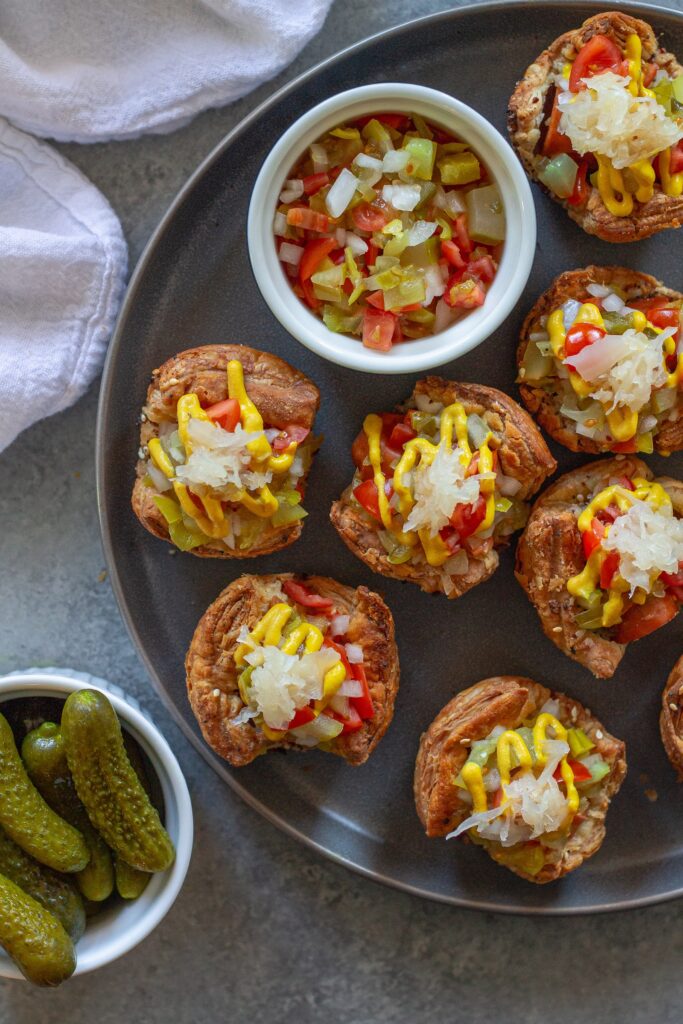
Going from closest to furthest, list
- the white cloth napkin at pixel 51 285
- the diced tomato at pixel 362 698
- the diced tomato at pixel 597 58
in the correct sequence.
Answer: the diced tomato at pixel 597 58
the diced tomato at pixel 362 698
the white cloth napkin at pixel 51 285

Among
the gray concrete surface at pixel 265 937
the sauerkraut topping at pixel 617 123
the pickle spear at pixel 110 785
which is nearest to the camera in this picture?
the sauerkraut topping at pixel 617 123

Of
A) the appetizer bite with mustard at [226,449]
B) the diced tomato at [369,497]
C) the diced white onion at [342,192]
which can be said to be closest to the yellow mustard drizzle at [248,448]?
the appetizer bite with mustard at [226,449]

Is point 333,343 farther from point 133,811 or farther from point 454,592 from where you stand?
point 133,811

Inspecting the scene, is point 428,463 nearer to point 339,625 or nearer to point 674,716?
point 339,625

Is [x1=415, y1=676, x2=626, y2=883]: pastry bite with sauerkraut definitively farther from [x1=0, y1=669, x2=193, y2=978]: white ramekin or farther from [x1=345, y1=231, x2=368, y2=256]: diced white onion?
[x1=345, y1=231, x2=368, y2=256]: diced white onion

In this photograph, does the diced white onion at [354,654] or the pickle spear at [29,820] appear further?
the diced white onion at [354,654]

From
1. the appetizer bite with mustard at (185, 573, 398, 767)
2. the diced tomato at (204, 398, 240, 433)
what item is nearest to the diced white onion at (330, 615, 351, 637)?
the appetizer bite with mustard at (185, 573, 398, 767)

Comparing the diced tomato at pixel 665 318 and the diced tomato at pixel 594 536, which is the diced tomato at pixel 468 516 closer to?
the diced tomato at pixel 594 536
